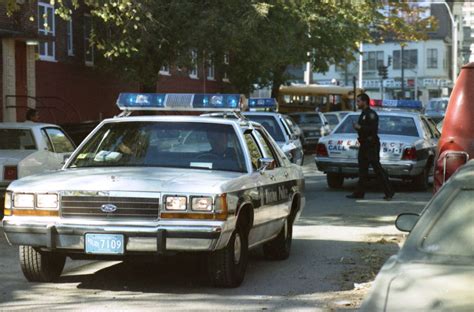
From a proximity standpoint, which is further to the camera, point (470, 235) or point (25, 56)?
point (25, 56)

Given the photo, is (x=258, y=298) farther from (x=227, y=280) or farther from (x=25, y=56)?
(x=25, y=56)

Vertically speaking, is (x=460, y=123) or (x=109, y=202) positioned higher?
(x=460, y=123)

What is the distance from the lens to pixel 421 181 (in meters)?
19.2

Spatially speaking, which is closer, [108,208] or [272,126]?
[108,208]

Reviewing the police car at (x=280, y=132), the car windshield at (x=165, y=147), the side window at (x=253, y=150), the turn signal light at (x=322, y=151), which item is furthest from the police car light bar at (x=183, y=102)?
the turn signal light at (x=322, y=151)

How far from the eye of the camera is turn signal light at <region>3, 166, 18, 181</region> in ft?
47.3

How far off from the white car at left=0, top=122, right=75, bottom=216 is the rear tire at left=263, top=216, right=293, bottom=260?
17.3 ft

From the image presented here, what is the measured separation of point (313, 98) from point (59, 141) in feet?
118

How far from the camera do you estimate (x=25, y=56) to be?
28.8 meters

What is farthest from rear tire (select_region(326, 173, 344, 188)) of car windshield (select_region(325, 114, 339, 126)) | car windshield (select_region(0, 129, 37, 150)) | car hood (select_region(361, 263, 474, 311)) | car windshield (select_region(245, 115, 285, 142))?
car windshield (select_region(325, 114, 339, 126))

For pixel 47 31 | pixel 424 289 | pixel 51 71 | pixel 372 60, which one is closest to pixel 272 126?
pixel 47 31

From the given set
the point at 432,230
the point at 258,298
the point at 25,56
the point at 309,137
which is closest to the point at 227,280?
the point at 258,298

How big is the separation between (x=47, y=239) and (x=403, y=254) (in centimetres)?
431

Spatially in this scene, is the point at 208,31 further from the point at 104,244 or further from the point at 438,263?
the point at 438,263
